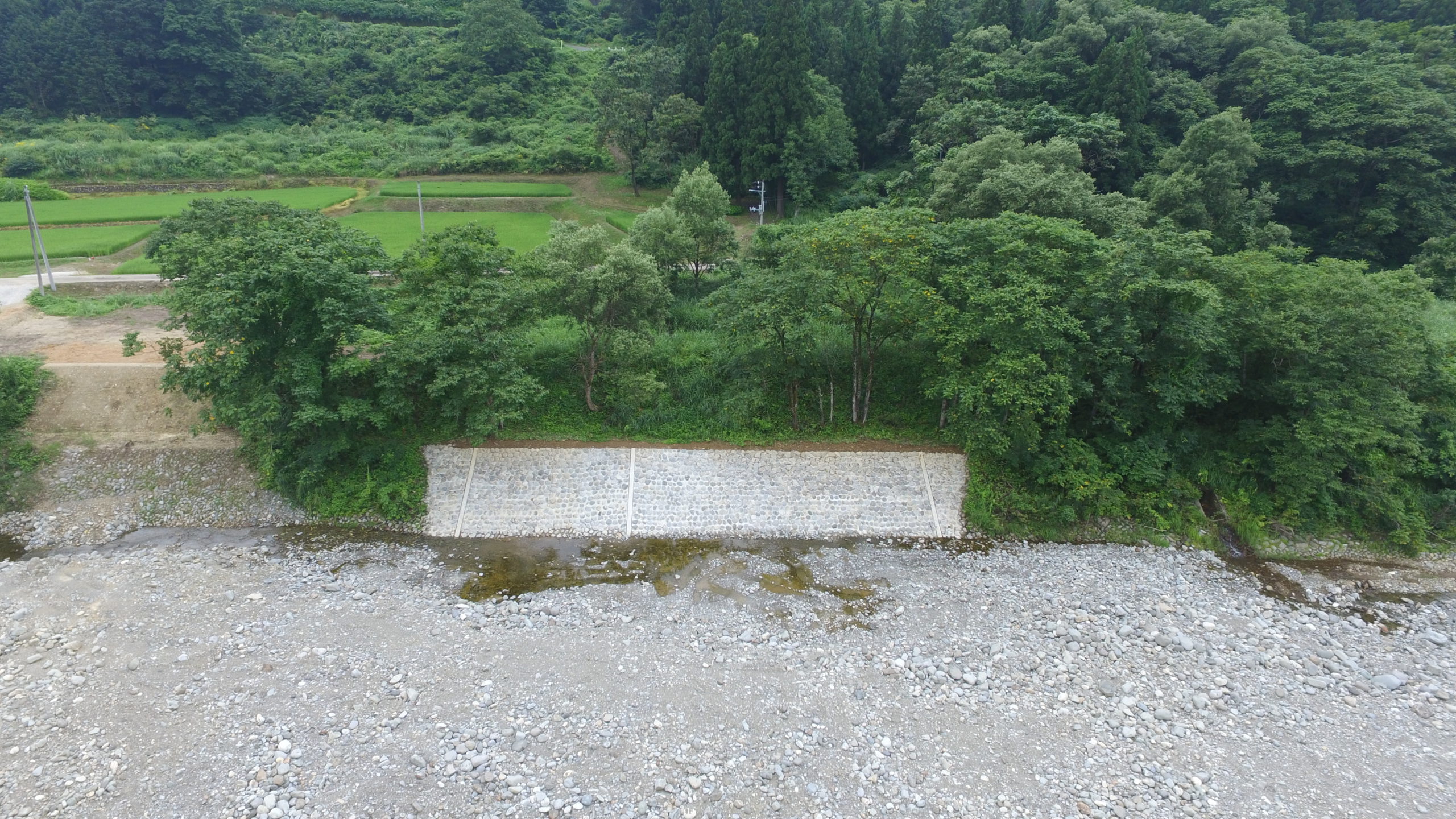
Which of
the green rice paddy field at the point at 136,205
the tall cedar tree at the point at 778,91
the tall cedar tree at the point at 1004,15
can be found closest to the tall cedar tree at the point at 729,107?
the tall cedar tree at the point at 778,91

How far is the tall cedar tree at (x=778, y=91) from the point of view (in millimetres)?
37875

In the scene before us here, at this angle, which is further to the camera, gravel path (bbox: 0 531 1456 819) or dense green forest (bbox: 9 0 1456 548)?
dense green forest (bbox: 9 0 1456 548)

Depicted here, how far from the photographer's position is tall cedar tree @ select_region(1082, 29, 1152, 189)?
34344mm

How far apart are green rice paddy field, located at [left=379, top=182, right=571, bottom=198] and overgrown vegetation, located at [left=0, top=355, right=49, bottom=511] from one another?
85.7 feet

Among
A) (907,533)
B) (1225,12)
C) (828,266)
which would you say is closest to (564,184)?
(828,266)

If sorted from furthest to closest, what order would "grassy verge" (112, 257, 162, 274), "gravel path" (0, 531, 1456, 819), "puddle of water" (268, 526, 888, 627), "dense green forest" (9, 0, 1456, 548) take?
"grassy verge" (112, 257, 162, 274)
"dense green forest" (9, 0, 1456, 548)
"puddle of water" (268, 526, 888, 627)
"gravel path" (0, 531, 1456, 819)

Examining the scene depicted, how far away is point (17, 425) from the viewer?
68.8ft

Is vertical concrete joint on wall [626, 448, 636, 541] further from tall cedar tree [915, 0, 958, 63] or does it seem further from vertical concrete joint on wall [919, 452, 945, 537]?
tall cedar tree [915, 0, 958, 63]

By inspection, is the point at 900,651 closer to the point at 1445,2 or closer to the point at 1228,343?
the point at 1228,343

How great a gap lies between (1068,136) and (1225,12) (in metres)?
22.0

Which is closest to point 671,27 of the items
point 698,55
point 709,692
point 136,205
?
point 698,55

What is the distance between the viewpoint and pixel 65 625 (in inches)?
609

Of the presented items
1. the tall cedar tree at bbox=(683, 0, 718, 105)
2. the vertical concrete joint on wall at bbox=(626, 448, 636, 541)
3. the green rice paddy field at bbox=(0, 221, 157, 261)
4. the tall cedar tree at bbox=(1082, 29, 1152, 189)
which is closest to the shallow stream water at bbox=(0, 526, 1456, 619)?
the vertical concrete joint on wall at bbox=(626, 448, 636, 541)

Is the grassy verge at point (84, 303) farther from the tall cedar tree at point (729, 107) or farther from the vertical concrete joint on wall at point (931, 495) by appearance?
the vertical concrete joint on wall at point (931, 495)
